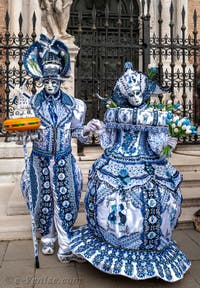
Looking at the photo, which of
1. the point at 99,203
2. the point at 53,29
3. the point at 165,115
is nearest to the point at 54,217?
the point at 99,203

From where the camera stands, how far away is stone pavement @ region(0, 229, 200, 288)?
319 centimetres

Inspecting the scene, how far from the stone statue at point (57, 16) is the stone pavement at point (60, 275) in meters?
6.01

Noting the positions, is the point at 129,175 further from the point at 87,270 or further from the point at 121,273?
the point at 87,270

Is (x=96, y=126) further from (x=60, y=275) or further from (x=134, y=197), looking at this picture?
(x=60, y=275)

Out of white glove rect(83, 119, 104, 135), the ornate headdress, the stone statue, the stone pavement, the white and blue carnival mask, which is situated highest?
the stone statue

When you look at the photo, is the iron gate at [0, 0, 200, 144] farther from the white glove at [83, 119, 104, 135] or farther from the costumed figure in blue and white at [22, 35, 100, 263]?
the white glove at [83, 119, 104, 135]

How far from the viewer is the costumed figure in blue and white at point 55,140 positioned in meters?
3.54

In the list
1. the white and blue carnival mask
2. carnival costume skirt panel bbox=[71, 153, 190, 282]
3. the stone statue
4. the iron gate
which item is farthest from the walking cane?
the stone statue

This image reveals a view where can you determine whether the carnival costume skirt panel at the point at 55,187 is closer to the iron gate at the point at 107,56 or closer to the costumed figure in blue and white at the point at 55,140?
the costumed figure in blue and white at the point at 55,140

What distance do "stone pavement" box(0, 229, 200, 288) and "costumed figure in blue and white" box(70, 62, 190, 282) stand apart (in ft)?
0.68

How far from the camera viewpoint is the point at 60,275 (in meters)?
3.38

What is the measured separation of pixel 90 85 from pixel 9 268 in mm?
6646

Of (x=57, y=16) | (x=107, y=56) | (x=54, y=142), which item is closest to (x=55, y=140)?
(x=54, y=142)

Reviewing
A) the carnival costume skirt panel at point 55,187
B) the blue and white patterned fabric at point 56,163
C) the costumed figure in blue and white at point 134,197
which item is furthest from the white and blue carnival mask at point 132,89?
the carnival costume skirt panel at point 55,187
